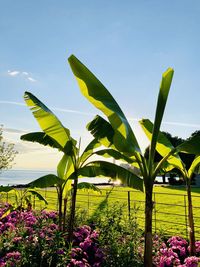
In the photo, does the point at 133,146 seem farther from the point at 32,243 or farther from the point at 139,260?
the point at 32,243

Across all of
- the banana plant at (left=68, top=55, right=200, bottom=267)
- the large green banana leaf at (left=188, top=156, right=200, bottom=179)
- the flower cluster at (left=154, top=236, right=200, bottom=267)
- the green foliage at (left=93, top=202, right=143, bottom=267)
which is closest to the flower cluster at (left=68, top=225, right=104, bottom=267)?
the green foliage at (left=93, top=202, right=143, bottom=267)

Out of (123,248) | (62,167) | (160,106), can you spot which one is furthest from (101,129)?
(62,167)

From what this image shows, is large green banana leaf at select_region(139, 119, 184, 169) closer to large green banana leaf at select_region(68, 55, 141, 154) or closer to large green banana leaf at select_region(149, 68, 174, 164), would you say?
large green banana leaf at select_region(149, 68, 174, 164)

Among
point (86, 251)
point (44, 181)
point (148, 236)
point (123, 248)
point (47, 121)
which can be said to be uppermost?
point (47, 121)

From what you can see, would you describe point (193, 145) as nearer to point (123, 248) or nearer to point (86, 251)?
point (123, 248)

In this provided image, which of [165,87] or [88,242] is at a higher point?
[165,87]

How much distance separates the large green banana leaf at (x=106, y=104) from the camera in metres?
5.04

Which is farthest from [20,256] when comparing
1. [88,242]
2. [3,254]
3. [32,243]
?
[88,242]

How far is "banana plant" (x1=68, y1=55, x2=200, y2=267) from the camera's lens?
4.91 metres

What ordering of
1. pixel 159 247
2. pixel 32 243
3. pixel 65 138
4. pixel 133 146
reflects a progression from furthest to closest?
pixel 65 138, pixel 159 247, pixel 32 243, pixel 133 146

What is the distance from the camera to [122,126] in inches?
203

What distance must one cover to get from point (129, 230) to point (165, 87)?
2922 millimetres

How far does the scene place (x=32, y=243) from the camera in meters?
5.41

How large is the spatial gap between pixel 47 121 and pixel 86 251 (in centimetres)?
308
